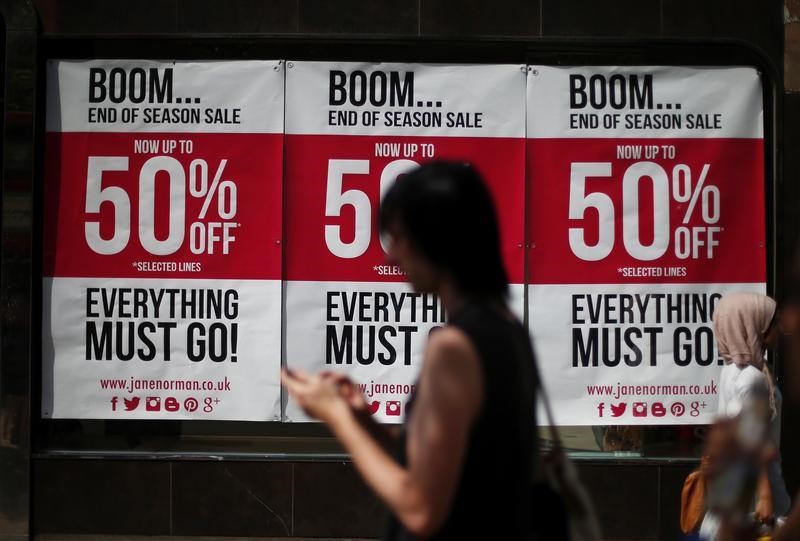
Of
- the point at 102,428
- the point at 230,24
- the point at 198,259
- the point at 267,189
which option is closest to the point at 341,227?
the point at 267,189

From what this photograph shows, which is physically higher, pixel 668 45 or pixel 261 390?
pixel 668 45

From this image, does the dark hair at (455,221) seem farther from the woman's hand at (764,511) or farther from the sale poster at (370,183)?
the sale poster at (370,183)

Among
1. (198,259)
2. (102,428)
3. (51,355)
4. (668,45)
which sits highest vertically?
(668,45)

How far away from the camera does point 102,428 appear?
6902 mm

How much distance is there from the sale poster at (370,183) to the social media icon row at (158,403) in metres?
0.64

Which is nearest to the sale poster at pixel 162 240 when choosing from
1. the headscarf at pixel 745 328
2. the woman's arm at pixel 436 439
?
the headscarf at pixel 745 328

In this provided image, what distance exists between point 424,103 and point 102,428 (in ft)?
10.2

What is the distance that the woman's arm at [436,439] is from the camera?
2.02 metres

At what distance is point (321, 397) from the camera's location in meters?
2.24

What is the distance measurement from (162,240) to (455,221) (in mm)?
4917

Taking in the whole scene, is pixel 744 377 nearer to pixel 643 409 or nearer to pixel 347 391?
pixel 643 409

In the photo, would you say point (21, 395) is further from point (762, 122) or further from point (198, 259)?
point (762, 122)

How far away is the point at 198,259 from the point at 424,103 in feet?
6.02

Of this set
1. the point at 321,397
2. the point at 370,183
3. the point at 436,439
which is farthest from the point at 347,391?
the point at 370,183
